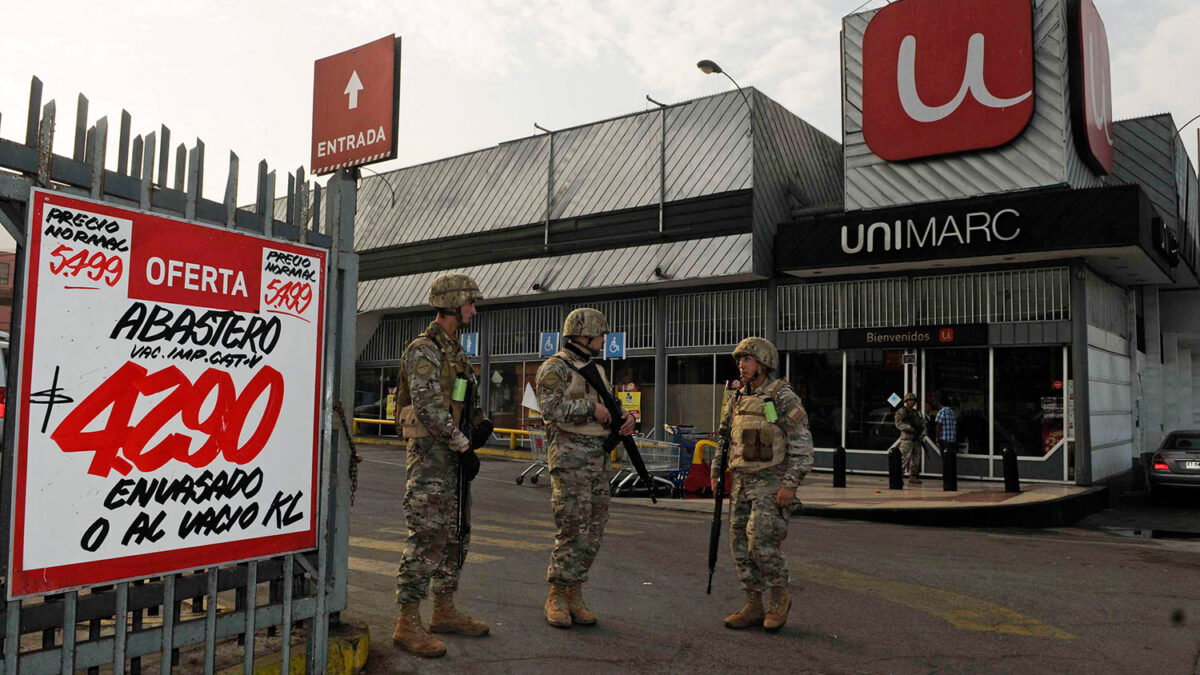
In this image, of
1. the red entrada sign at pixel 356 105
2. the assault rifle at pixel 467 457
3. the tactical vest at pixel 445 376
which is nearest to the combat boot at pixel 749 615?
the assault rifle at pixel 467 457

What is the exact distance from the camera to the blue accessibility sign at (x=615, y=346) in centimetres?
2056

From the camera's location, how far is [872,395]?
745 inches

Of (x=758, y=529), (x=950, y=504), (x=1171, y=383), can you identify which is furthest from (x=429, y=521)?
(x=1171, y=383)

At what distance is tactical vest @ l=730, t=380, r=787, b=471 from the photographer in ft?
19.5

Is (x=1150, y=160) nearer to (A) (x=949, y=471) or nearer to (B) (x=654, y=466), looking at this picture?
(A) (x=949, y=471)

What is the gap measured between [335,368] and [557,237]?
19.3 m

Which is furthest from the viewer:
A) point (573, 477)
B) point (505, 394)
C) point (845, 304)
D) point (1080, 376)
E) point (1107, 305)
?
point (505, 394)

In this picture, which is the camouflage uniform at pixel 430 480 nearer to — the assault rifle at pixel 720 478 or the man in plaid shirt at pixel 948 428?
the assault rifle at pixel 720 478

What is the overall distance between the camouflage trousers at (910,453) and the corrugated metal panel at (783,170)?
16.4 ft

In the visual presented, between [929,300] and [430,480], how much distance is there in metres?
15.5

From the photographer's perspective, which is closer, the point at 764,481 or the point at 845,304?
the point at 764,481

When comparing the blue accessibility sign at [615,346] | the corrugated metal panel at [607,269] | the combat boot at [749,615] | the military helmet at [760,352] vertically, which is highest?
the corrugated metal panel at [607,269]

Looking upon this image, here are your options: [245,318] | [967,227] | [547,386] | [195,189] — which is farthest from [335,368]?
[967,227]

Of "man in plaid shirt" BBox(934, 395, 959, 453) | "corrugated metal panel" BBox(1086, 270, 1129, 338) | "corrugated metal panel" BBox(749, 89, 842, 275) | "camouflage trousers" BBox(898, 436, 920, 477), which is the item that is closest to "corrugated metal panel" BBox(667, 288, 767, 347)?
"corrugated metal panel" BBox(749, 89, 842, 275)
